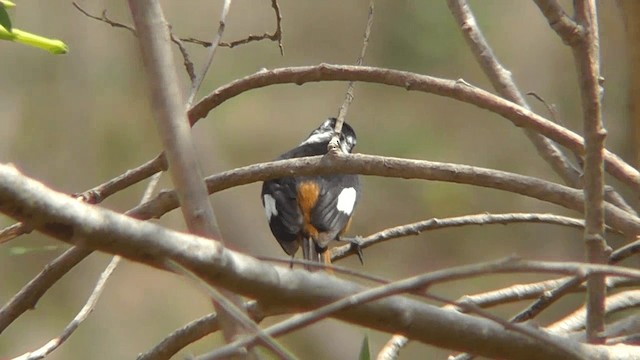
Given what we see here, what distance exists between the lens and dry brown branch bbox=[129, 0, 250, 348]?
809 millimetres

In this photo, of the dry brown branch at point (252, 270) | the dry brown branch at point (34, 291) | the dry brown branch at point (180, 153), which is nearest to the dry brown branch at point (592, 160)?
the dry brown branch at point (252, 270)

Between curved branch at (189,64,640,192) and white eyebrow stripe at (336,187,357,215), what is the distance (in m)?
1.54

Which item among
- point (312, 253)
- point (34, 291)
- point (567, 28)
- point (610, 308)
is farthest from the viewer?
point (312, 253)

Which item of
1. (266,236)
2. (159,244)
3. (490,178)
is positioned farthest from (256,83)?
(266,236)

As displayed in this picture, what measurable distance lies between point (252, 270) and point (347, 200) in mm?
2607

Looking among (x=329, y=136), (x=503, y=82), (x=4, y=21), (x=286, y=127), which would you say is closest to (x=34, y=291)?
(x=4, y=21)

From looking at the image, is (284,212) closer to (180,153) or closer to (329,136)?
(329,136)

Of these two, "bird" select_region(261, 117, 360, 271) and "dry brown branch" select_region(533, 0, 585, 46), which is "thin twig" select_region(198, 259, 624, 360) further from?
"bird" select_region(261, 117, 360, 271)

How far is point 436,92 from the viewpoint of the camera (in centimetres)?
A: 158

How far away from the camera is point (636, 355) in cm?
103

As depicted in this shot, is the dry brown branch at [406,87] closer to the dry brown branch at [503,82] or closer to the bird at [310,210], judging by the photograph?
the dry brown branch at [503,82]

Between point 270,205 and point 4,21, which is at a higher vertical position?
point 4,21

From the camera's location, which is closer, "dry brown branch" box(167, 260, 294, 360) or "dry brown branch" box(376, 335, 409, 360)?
"dry brown branch" box(167, 260, 294, 360)

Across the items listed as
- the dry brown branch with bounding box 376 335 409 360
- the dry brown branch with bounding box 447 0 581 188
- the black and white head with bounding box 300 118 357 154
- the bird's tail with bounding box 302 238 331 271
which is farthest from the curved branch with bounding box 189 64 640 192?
the black and white head with bounding box 300 118 357 154
